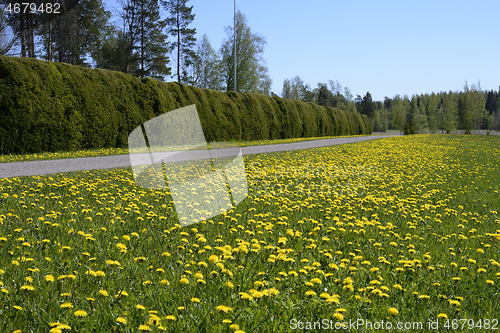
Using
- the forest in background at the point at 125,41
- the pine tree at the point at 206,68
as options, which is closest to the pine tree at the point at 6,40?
the forest in background at the point at 125,41

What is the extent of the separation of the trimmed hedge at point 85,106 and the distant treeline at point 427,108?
43097mm

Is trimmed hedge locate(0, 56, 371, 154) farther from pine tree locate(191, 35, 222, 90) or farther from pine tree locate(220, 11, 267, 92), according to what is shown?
pine tree locate(191, 35, 222, 90)

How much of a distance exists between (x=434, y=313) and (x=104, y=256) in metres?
2.69

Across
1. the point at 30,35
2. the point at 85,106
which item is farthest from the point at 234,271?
the point at 30,35

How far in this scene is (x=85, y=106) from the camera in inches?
568

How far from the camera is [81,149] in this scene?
1452 centimetres

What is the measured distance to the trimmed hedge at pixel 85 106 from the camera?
39.6ft

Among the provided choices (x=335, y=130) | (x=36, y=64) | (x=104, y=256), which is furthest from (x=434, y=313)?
(x=335, y=130)

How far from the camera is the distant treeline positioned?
239 feet

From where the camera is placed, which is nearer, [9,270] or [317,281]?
[317,281]

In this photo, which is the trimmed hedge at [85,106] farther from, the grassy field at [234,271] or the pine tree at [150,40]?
the pine tree at [150,40]

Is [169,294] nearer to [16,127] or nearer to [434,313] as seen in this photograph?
[434,313]

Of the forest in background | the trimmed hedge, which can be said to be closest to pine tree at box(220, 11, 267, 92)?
the forest in background

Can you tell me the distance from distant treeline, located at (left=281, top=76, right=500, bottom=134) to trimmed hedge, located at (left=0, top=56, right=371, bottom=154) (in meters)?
43.1
